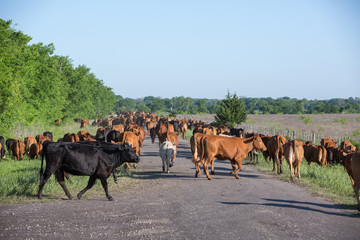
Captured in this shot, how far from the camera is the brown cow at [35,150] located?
1892 centimetres

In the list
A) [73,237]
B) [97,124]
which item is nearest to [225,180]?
[73,237]

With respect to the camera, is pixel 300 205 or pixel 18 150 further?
pixel 18 150

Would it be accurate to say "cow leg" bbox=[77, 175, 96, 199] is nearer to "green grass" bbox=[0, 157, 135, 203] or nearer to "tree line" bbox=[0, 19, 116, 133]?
"green grass" bbox=[0, 157, 135, 203]

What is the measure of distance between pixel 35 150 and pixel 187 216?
44.3ft

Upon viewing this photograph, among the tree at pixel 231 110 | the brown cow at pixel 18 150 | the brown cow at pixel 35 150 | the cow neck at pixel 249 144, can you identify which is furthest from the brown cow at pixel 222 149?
the tree at pixel 231 110

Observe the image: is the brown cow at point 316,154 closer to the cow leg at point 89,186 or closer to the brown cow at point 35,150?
the cow leg at point 89,186

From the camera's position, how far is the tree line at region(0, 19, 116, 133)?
22416 millimetres

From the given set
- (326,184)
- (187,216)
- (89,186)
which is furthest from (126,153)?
(326,184)

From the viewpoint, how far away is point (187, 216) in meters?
8.04

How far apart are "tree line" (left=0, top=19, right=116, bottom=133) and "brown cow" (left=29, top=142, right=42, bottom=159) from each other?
4.34 m

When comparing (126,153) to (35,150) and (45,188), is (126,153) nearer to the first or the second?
(45,188)

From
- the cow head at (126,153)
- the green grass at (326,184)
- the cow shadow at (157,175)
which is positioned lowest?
the green grass at (326,184)

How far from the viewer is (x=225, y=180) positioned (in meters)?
12.9

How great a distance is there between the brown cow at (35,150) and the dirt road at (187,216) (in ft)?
31.6
